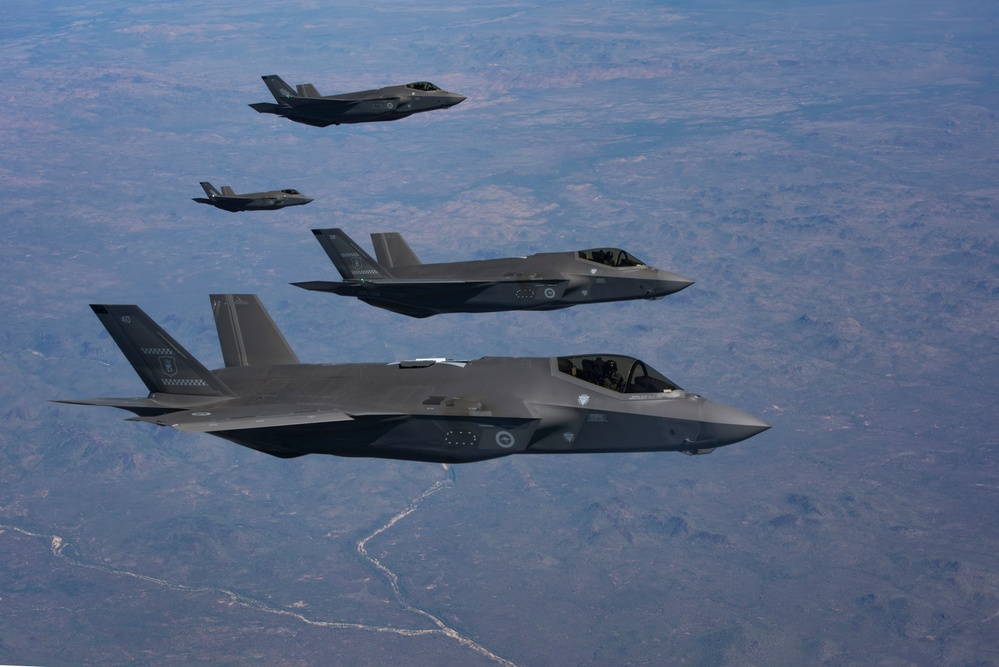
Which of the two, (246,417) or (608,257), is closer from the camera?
(246,417)

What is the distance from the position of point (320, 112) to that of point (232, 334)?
26875 millimetres

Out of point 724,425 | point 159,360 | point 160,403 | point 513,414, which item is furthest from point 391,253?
point 724,425

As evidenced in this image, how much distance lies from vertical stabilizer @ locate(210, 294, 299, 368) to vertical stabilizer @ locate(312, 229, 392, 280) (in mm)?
14001

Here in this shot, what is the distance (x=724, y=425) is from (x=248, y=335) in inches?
723

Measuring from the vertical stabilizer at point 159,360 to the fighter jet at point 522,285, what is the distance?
13.4 meters

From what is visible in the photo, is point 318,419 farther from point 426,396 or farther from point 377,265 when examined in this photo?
point 377,265

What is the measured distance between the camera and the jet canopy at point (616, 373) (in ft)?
123

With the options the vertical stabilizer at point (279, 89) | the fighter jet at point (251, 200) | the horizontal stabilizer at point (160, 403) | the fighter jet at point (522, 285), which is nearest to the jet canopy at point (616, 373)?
the horizontal stabilizer at point (160, 403)

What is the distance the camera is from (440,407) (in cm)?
3719

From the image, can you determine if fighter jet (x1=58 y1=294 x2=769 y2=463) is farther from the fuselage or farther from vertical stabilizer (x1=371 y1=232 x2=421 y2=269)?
vertical stabilizer (x1=371 y1=232 x2=421 y2=269)

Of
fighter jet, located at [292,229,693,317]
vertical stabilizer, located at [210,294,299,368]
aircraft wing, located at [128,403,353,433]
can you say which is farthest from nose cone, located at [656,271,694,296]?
aircraft wing, located at [128,403,353,433]

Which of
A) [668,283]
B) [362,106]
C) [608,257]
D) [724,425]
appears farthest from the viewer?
[362,106]

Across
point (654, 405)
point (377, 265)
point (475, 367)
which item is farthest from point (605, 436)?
point (377, 265)

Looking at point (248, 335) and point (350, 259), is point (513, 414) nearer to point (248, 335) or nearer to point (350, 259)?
point (248, 335)
